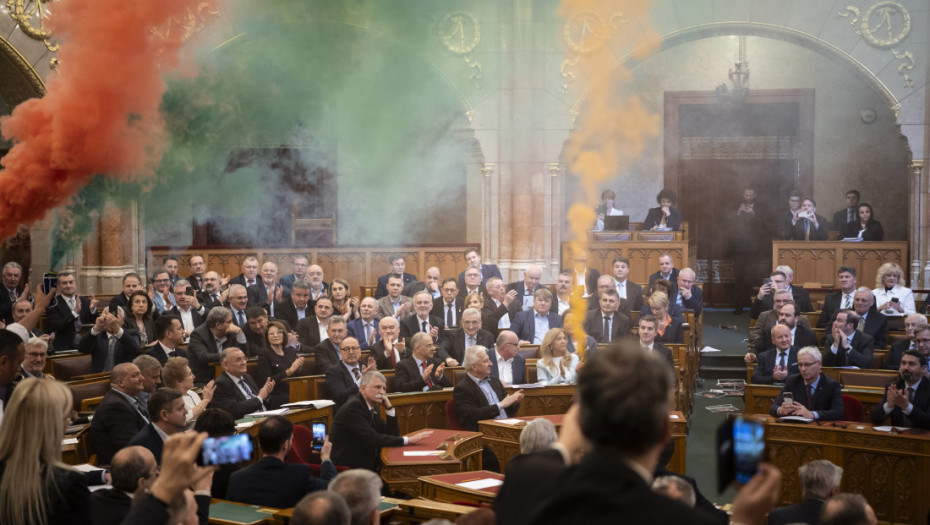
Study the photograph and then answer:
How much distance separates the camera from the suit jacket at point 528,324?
1020 cm

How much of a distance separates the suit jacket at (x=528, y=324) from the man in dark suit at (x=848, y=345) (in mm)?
2639

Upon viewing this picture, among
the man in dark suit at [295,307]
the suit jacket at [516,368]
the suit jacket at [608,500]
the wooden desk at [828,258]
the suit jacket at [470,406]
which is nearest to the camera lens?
the suit jacket at [608,500]

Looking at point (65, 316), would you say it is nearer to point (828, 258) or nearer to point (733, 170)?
point (828, 258)

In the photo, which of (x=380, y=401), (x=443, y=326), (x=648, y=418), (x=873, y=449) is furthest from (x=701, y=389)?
(x=648, y=418)

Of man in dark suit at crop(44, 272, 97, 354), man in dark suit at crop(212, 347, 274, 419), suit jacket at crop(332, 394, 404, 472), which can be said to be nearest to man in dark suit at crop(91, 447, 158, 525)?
suit jacket at crop(332, 394, 404, 472)

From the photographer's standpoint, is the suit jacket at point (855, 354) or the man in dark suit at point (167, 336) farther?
the suit jacket at point (855, 354)

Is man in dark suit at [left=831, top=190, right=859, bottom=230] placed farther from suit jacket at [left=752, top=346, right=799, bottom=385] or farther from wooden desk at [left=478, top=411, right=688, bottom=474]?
wooden desk at [left=478, top=411, right=688, bottom=474]

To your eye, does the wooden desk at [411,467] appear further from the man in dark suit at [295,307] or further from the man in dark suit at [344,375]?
the man in dark suit at [295,307]

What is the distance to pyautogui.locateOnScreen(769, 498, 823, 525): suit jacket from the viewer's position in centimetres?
511

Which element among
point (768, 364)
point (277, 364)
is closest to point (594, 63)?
point (768, 364)

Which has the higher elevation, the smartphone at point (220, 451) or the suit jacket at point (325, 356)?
the smartphone at point (220, 451)

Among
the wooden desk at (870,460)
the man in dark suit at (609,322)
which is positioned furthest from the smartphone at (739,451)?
the man in dark suit at (609,322)

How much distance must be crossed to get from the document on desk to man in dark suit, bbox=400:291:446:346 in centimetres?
384

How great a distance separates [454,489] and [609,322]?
4.81m
